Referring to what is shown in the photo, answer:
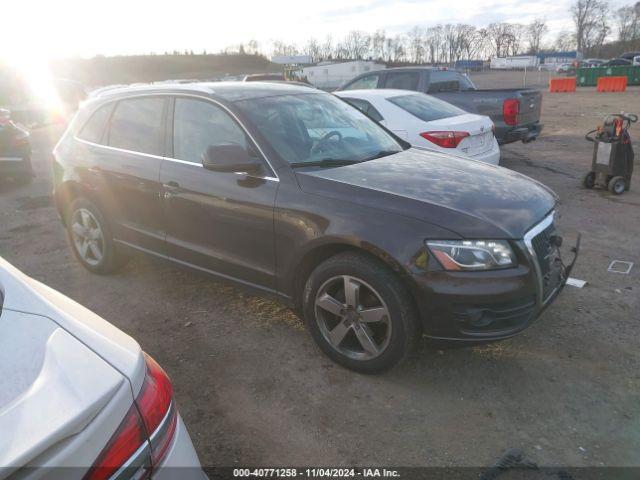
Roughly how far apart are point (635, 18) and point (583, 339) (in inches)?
4488

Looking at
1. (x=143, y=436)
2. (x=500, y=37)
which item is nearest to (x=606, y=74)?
(x=143, y=436)

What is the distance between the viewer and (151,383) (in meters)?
1.60

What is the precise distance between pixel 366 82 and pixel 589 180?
16.1 ft

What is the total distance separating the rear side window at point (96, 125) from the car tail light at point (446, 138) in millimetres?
3775

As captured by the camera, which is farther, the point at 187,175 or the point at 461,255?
the point at 187,175

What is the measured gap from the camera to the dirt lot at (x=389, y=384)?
2.59 metres

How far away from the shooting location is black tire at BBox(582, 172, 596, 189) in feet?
24.3

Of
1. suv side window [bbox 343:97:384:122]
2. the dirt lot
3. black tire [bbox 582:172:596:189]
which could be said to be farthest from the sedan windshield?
black tire [bbox 582:172:596:189]

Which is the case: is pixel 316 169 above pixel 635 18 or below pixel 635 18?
below

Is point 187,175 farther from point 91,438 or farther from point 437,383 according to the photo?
point 91,438

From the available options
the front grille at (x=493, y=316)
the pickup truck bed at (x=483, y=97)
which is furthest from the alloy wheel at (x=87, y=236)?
the pickup truck bed at (x=483, y=97)

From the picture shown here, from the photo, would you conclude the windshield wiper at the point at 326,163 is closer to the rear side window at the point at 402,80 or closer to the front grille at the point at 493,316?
the front grille at the point at 493,316

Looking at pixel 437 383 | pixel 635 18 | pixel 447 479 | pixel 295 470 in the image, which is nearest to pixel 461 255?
pixel 437 383

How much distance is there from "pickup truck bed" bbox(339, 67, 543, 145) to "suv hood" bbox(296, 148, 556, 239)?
5699 mm
